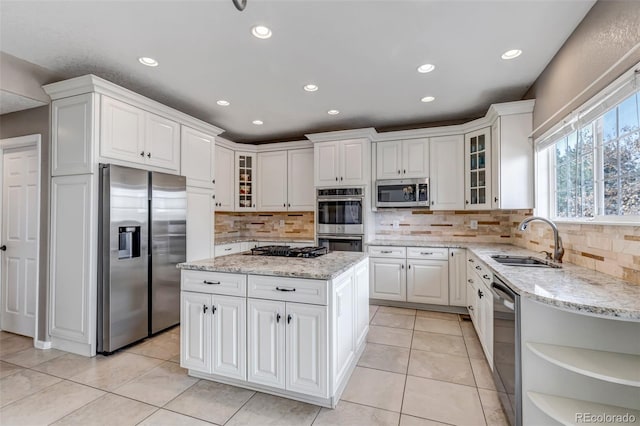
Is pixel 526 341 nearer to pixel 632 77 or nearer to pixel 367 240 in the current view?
pixel 632 77

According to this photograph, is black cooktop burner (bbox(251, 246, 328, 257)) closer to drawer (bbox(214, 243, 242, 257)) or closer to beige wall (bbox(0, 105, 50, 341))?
drawer (bbox(214, 243, 242, 257))

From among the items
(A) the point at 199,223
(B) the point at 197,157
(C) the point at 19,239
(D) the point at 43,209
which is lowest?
(C) the point at 19,239

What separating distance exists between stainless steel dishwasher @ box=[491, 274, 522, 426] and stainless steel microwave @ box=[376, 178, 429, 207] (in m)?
2.10

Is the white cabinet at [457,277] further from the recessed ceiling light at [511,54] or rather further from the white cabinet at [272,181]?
the white cabinet at [272,181]

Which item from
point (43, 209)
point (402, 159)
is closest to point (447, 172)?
point (402, 159)

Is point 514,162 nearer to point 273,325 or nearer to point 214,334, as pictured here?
point 273,325

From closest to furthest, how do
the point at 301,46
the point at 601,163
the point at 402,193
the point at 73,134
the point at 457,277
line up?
the point at 601,163 → the point at 301,46 → the point at 73,134 → the point at 457,277 → the point at 402,193

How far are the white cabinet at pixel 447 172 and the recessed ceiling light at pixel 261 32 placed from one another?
2.70 m

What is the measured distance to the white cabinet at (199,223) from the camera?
356cm

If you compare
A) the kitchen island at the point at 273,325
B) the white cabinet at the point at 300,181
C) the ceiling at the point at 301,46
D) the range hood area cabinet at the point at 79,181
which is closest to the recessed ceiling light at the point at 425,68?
the ceiling at the point at 301,46

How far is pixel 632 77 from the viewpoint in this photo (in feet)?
5.20

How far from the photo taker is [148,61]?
2.58 meters

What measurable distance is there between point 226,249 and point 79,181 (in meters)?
1.99

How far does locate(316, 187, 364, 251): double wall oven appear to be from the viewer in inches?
163
